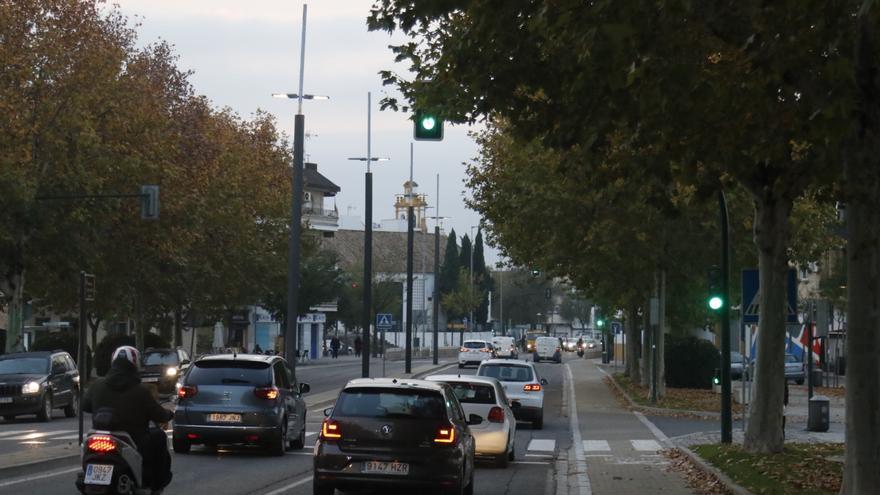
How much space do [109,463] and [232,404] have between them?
463 inches

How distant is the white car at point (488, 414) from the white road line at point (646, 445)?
4.87 m

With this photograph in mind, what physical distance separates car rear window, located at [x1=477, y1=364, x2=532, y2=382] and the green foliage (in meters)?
23.3

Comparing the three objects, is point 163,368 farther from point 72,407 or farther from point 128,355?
point 128,355

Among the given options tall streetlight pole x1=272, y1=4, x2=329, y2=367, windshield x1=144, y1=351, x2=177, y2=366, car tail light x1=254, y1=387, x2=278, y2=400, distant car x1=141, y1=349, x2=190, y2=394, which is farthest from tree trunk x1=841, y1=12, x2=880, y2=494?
windshield x1=144, y1=351, x2=177, y2=366

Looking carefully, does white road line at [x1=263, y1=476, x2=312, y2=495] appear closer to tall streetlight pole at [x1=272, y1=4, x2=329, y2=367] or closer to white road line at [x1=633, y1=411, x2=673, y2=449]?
white road line at [x1=633, y1=411, x2=673, y2=449]

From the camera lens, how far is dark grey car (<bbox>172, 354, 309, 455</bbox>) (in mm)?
22766

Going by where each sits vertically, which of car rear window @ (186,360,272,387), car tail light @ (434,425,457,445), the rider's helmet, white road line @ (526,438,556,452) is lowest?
white road line @ (526,438,556,452)

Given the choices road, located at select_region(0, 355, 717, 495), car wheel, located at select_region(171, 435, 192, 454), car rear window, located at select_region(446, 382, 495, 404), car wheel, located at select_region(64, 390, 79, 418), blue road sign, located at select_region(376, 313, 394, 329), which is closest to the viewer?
road, located at select_region(0, 355, 717, 495)

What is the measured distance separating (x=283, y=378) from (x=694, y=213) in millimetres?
21962

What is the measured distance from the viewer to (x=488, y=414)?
22.8m

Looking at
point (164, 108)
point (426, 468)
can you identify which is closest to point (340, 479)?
point (426, 468)

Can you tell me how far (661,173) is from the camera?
1731cm

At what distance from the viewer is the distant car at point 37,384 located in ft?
110

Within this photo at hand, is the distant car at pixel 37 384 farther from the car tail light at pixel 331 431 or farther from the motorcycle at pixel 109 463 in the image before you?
the motorcycle at pixel 109 463
